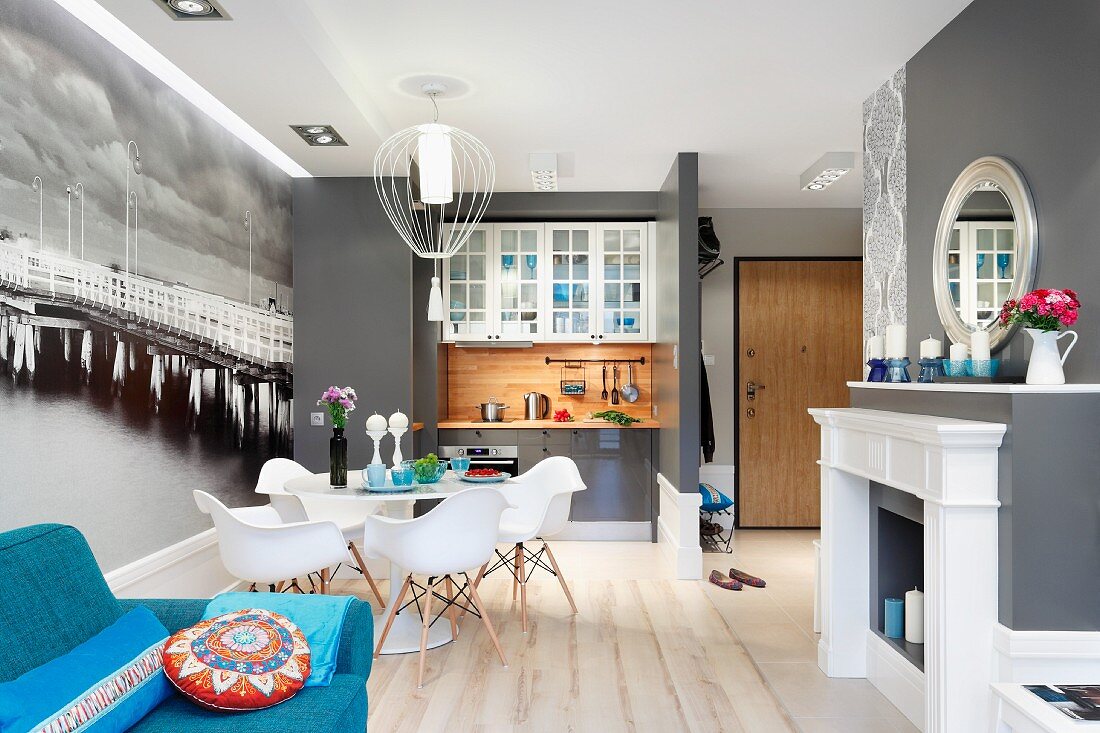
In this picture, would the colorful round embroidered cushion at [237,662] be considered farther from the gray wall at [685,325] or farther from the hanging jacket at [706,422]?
the hanging jacket at [706,422]

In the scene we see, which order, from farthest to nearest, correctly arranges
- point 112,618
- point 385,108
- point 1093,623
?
point 385,108
point 1093,623
point 112,618

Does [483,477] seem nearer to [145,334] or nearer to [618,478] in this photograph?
[145,334]

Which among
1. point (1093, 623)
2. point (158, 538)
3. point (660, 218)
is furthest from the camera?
point (660, 218)

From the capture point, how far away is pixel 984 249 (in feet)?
9.66

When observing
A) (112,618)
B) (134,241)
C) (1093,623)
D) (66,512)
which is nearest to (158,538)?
(66,512)

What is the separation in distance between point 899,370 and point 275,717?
2.64 m

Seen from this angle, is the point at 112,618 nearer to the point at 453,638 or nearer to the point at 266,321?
the point at 453,638

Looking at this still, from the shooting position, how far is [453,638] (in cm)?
399

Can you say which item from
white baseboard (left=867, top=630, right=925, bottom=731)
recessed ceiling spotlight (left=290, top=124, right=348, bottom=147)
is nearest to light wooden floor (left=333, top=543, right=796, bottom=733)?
white baseboard (left=867, top=630, right=925, bottom=731)

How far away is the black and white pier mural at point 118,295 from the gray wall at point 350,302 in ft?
1.67

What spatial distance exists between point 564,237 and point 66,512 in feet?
13.9

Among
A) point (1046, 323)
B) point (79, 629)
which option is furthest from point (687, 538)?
point (79, 629)

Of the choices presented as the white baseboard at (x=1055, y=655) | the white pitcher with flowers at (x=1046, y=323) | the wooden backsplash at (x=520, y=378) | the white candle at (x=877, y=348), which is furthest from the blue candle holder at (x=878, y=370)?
the wooden backsplash at (x=520, y=378)

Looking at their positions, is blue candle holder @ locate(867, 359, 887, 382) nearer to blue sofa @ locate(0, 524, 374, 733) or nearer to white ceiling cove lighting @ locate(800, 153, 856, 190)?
white ceiling cove lighting @ locate(800, 153, 856, 190)
